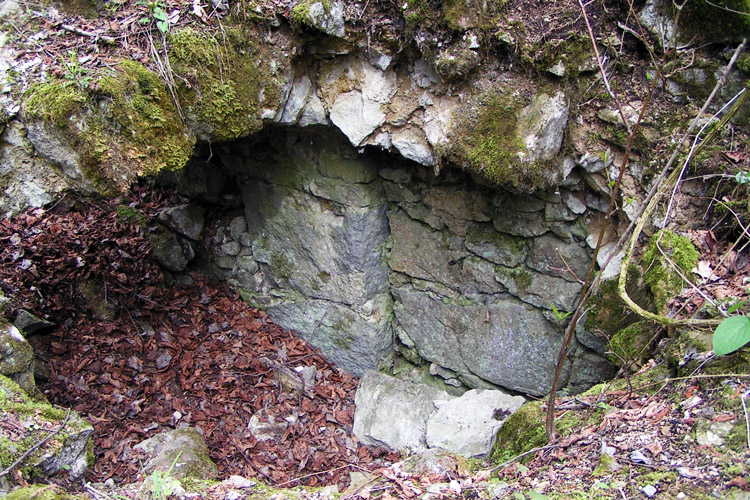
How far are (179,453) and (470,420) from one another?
1.88 m

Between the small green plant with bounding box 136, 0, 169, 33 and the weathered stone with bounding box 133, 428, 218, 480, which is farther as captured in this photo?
the weathered stone with bounding box 133, 428, 218, 480

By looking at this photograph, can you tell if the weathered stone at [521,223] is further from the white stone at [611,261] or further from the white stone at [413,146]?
the white stone at [413,146]

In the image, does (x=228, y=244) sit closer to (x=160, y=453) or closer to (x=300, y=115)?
(x=300, y=115)

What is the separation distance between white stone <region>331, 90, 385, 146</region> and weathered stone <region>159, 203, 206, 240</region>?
5.57ft

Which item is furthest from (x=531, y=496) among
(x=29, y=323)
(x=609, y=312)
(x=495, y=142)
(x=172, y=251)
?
(x=172, y=251)

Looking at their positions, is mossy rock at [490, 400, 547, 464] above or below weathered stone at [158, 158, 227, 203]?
below

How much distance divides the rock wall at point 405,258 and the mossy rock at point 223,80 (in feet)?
2.25

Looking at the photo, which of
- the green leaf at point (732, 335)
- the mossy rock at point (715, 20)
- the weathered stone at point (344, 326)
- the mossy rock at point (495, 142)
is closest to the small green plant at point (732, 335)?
the green leaf at point (732, 335)

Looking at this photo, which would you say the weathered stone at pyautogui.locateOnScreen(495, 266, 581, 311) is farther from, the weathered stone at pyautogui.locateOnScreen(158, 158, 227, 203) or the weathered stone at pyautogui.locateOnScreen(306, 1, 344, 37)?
the weathered stone at pyautogui.locateOnScreen(158, 158, 227, 203)

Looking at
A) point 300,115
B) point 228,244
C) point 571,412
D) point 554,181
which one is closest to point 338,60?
point 300,115

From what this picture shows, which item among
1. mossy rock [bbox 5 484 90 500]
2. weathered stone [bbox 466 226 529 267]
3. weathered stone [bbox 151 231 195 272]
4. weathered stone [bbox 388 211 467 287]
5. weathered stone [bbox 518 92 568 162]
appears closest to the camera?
mossy rock [bbox 5 484 90 500]

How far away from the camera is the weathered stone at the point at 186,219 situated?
400cm

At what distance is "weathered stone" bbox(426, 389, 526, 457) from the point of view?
3.18 metres

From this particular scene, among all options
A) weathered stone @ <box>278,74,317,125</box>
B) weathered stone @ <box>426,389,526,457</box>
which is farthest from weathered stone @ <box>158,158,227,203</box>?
weathered stone @ <box>426,389,526,457</box>
